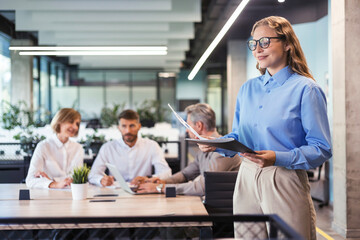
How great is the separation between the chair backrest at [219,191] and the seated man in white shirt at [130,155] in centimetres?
129

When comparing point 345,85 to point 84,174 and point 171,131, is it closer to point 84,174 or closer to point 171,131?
point 84,174

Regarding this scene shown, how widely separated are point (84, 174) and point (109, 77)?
16060 millimetres

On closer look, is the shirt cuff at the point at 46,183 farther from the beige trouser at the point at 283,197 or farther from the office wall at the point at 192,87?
the office wall at the point at 192,87

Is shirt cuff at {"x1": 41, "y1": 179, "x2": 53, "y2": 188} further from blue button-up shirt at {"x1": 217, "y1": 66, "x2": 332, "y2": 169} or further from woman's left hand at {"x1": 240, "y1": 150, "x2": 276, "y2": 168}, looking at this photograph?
woman's left hand at {"x1": 240, "y1": 150, "x2": 276, "y2": 168}

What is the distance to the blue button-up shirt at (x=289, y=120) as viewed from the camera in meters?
1.67

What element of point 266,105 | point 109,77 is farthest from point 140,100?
point 266,105

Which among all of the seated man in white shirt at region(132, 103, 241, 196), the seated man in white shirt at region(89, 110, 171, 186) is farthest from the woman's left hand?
Result: the seated man in white shirt at region(89, 110, 171, 186)

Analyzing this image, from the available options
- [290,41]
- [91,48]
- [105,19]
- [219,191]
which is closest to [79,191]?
[219,191]

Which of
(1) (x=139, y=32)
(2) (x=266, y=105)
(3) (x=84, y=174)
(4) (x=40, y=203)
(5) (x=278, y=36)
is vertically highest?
(1) (x=139, y=32)

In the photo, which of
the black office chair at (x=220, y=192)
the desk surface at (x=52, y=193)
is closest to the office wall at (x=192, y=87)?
the desk surface at (x=52, y=193)

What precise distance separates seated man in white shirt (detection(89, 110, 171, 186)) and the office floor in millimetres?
2069

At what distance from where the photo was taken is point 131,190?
3.13 m

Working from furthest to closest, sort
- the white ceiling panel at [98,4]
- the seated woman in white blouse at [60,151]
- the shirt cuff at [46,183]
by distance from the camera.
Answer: the white ceiling panel at [98,4] → the seated woman in white blouse at [60,151] → the shirt cuff at [46,183]

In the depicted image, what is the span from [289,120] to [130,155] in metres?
2.56
